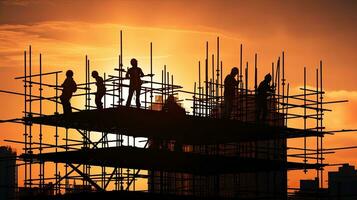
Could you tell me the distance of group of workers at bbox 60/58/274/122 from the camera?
144ft

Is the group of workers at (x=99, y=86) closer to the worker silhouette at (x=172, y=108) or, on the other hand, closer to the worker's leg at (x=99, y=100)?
the worker's leg at (x=99, y=100)

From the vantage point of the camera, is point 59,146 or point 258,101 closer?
point 59,146

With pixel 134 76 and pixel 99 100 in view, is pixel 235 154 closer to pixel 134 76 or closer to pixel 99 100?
pixel 99 100

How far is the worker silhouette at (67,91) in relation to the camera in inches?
1797

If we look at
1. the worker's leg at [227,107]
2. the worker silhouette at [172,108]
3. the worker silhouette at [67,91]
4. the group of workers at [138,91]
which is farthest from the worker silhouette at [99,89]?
the worker's leg at [227,107]

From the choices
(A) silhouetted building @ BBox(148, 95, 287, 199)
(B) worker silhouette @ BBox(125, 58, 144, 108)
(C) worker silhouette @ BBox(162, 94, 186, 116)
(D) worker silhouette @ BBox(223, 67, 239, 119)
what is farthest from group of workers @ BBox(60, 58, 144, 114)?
(D) worker silhouette @ BBox(223, 67, 239, 119)

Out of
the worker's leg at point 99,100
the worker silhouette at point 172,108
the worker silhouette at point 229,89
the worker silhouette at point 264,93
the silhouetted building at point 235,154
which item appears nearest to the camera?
the worker's leg at point 99,100

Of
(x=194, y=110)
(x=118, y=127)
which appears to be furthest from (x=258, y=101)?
(x=118, y=127)

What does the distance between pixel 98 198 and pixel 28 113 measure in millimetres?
5543

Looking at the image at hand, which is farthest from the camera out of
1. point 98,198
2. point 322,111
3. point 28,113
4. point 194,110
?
point 322,111

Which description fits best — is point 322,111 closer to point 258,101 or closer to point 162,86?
point 258,101

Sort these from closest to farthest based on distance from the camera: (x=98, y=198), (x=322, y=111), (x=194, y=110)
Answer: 1. (x=98, y=198)
2. (x=194, y=110)
3. (x=322, y=111)

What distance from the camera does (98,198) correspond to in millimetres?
43938

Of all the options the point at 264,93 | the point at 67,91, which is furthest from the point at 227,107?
the point at 67,91
